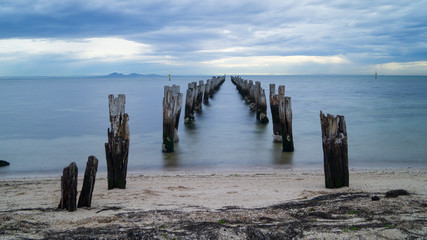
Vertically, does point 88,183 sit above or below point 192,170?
above

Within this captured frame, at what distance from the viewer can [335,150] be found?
5.78m

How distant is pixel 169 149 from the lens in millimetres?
10703

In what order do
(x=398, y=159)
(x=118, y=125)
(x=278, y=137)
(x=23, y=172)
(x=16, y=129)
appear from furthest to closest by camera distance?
(x=16, y=129)
(x=278, y=137)
(x=398, y=159)
(x=23, y=172)
(x=118, y=125)

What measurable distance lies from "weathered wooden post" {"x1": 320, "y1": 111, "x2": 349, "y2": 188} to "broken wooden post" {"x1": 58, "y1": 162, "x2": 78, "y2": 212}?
3.63 meters

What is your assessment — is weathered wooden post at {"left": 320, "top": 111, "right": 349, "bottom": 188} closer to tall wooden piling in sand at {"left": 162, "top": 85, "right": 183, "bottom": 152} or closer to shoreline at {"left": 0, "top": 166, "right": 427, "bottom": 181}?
shoreline at {"left": 0, "top": 166, "right": 427, "bottom": 181}

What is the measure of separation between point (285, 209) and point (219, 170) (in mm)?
4357

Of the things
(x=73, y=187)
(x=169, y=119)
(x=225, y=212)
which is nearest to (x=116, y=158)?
(x=73, y=187)

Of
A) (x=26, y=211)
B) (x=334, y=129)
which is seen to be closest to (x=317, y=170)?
(x=334, y=129)

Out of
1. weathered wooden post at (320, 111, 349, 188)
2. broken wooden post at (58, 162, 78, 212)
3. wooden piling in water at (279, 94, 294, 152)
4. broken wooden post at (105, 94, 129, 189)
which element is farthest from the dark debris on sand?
wooden piling in water at (279, 94, 294, 152)

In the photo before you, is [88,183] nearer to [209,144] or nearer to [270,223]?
[270,223]

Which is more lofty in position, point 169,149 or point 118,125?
point 118,125

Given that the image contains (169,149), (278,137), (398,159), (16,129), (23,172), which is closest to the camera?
(23,172)

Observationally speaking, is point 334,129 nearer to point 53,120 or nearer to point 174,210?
point 174,210

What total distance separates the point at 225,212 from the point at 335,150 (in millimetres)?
Result: 2257
